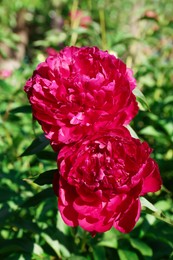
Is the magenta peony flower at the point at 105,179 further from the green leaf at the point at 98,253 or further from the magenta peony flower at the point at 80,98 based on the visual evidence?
the green leaf at the point at 98,253

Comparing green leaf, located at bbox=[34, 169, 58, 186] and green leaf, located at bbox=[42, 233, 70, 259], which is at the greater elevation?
green leaf, located at bbox=[34, 169, 58, 186]

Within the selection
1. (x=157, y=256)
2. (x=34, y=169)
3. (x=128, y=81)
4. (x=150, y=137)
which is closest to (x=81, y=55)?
(x=128, y=81)

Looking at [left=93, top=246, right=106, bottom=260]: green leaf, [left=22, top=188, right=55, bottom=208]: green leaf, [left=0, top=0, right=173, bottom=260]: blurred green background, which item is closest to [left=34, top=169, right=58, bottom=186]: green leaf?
[left=0, top=0, right=173, bottom=260]: blurred green background

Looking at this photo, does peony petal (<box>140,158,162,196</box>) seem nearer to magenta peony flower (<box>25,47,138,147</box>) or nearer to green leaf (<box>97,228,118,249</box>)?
magenta peony flower (<box>25,47,138,147</box>)

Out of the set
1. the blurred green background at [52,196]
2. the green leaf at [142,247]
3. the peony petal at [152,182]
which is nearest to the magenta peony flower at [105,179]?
the peony petal at [152,182]

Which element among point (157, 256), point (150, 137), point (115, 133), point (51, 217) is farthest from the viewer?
point (150, 137)

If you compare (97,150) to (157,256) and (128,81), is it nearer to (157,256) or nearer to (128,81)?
(128,81)
